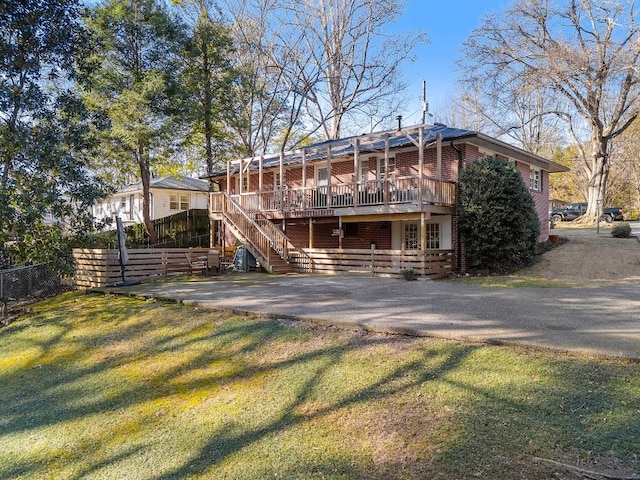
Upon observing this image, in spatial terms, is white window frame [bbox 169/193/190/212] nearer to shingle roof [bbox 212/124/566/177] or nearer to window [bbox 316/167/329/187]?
shingle roof [bbox 212/124/566/177]

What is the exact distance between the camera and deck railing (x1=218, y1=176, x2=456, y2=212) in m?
14.0

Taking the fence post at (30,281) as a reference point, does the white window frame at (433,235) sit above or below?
above

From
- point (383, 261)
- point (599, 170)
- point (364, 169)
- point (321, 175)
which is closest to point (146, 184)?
point (321, 175)

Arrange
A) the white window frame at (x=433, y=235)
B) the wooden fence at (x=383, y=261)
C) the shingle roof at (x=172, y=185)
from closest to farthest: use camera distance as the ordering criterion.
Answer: the wooden fence at (x=383, y=261) → the white window frame at (x=433, y=235) → the shingle roof at (x=172, y=185)

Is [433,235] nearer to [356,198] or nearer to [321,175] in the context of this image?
[356,198]

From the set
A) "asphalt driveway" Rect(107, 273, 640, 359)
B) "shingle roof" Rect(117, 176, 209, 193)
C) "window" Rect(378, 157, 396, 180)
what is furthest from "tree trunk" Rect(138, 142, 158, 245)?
"window" Rect(378, 157, 396, 180)

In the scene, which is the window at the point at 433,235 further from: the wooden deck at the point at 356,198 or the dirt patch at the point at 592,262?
the dirt patch at the point at 592,262

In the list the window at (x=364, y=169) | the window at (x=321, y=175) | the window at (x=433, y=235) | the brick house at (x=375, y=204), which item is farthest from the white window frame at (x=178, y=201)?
the window at (x=433, y=235)

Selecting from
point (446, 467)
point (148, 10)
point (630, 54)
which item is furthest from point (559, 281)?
point (148, 10)

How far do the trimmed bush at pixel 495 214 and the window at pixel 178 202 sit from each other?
73.9 feet

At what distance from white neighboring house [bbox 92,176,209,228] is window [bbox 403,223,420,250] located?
17.0 m

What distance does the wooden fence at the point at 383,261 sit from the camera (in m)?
13.2

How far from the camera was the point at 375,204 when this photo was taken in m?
14.6

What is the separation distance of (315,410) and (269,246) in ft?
37.6
